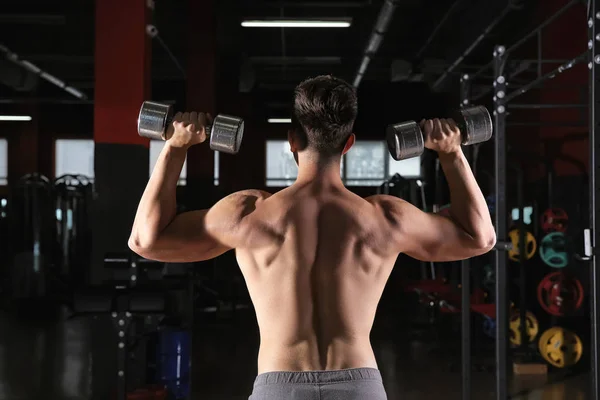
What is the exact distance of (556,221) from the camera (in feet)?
17.4

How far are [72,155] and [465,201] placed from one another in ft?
41.5

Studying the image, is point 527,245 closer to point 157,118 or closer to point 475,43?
point 475,43

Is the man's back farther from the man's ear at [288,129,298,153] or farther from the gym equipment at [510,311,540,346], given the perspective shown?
the gym equipment at [510,311,540,346]

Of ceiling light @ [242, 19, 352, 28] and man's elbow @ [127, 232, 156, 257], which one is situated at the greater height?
ceiling light @ [242, 19, 352, 28]

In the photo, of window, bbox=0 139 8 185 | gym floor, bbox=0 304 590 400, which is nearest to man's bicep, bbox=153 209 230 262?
gym floor, bbox=0 304 590 400

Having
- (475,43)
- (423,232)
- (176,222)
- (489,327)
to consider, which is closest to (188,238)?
(176,222)

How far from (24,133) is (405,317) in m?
8.15

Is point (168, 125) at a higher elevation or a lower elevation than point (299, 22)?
lower

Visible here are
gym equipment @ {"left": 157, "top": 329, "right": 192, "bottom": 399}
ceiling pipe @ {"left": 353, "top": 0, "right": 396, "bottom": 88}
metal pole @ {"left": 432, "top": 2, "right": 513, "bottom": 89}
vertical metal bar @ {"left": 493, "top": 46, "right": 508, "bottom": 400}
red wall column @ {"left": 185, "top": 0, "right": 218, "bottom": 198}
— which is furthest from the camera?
red wall column @ {"left": 185, "top": 0, "right": 218, "bottom": 198}

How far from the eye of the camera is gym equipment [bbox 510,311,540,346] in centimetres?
539

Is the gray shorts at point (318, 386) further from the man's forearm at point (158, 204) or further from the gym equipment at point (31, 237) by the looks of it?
the gym equipment at point (31, 237)

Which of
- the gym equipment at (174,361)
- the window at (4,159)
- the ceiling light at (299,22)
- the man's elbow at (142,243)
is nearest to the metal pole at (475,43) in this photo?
the ceiling light at (299,22)

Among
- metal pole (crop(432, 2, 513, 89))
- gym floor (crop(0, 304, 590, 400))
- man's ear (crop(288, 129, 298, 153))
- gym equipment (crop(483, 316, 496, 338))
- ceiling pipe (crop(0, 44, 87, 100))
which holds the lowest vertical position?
gym floor (crop(0, 304, 590, 400))

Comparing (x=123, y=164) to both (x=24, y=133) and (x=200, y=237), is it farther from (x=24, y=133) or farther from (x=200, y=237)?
(x=24, y=133)
